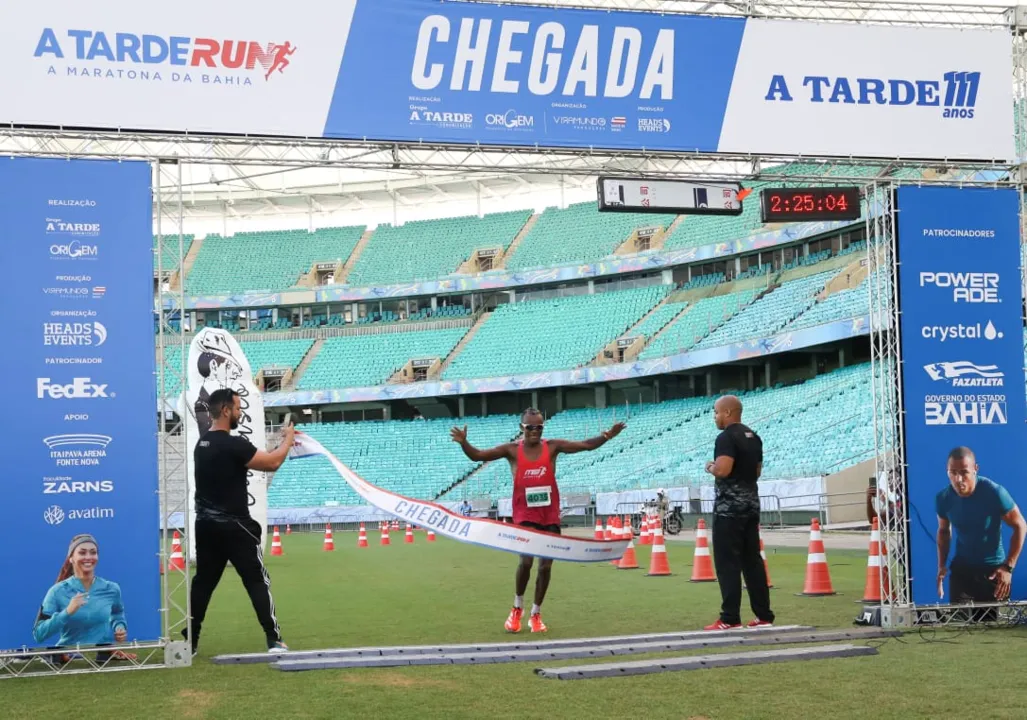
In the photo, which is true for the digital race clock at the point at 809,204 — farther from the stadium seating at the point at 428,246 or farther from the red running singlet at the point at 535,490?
the stadium seating at the point at 428,246

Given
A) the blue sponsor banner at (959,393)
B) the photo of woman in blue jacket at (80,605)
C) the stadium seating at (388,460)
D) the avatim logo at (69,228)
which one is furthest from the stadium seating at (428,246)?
the photo of woman in blue jacket at (80,605)

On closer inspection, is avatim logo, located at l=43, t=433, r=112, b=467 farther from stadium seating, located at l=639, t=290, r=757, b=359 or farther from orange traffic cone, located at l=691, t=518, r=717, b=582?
stadium seating, located at l=639, t=290, r=757, b=359

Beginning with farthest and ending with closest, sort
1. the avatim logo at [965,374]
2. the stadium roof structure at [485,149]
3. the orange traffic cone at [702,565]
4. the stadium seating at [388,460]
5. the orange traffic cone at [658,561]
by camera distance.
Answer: the stadium seating at [388,460], the orange traffic cone at [658,561], the orange traffic cone at [702,565], the avatim logo at [965,374], the stadium roof structure at [485,149]

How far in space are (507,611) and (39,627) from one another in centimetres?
581

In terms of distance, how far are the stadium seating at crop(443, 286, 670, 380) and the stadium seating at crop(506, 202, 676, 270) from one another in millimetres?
2131

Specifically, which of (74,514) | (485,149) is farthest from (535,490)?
(74,514)

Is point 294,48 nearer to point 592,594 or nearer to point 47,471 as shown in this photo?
point 47,471

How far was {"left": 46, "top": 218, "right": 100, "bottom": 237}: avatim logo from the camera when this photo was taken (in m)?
10.3

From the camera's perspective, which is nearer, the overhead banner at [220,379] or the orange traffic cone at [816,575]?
the orange traffic cone at [816,575]

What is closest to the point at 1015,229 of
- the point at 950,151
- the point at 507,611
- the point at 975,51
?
the point at 950,151

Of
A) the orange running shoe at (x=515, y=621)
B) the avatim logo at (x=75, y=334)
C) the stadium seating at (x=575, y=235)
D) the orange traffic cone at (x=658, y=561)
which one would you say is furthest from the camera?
the stadium seating at (x=575, y=235)

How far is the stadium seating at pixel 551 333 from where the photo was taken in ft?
184

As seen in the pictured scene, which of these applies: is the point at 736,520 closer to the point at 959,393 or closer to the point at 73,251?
the point at 959,393

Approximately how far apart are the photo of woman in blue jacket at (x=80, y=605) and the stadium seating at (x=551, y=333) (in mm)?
44945
